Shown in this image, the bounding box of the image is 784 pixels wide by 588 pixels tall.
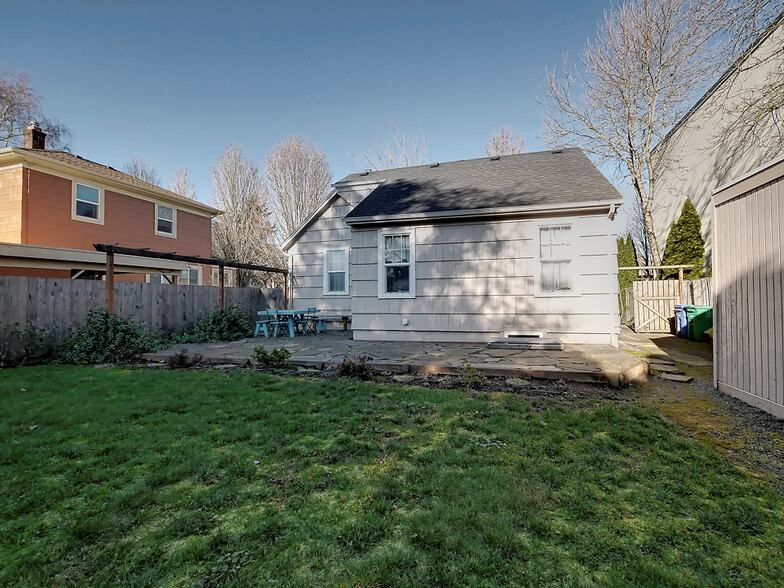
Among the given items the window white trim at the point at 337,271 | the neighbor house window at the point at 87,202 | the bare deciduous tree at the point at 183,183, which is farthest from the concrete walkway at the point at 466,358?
the bare deciduous tree at the point at 183,183

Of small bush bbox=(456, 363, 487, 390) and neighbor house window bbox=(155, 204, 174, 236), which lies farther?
neighbor house window bbox=(155, 204, 174, 236)

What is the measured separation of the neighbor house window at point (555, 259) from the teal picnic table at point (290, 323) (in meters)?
6.15

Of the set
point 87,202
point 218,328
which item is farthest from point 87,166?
point 218,328

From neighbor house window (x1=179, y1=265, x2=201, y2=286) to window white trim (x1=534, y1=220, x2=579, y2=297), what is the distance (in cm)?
1421

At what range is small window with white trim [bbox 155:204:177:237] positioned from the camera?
1448cm

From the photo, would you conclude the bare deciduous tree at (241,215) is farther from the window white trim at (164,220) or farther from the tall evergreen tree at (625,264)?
the tall evergreen tree at (625,264)

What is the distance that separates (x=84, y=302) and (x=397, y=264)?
671cm

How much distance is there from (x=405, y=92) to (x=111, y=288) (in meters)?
13.9

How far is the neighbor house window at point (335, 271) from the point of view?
37.0ft

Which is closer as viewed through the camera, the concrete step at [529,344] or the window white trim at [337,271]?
the concrete step at [529,344]

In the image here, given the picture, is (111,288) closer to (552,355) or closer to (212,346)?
(212,346)

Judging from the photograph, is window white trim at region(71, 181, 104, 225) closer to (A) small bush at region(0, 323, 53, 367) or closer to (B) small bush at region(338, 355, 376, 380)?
(A) small bush at region(0, 323, 53, 367)

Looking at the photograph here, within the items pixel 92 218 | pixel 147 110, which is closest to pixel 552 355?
pixel 92 218

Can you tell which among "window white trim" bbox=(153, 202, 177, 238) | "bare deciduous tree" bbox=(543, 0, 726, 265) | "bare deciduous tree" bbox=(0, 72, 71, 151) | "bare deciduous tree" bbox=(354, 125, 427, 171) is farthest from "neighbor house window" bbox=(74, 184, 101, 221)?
"bare deciduous tree" bbox=(543, 0, 726, 265)
